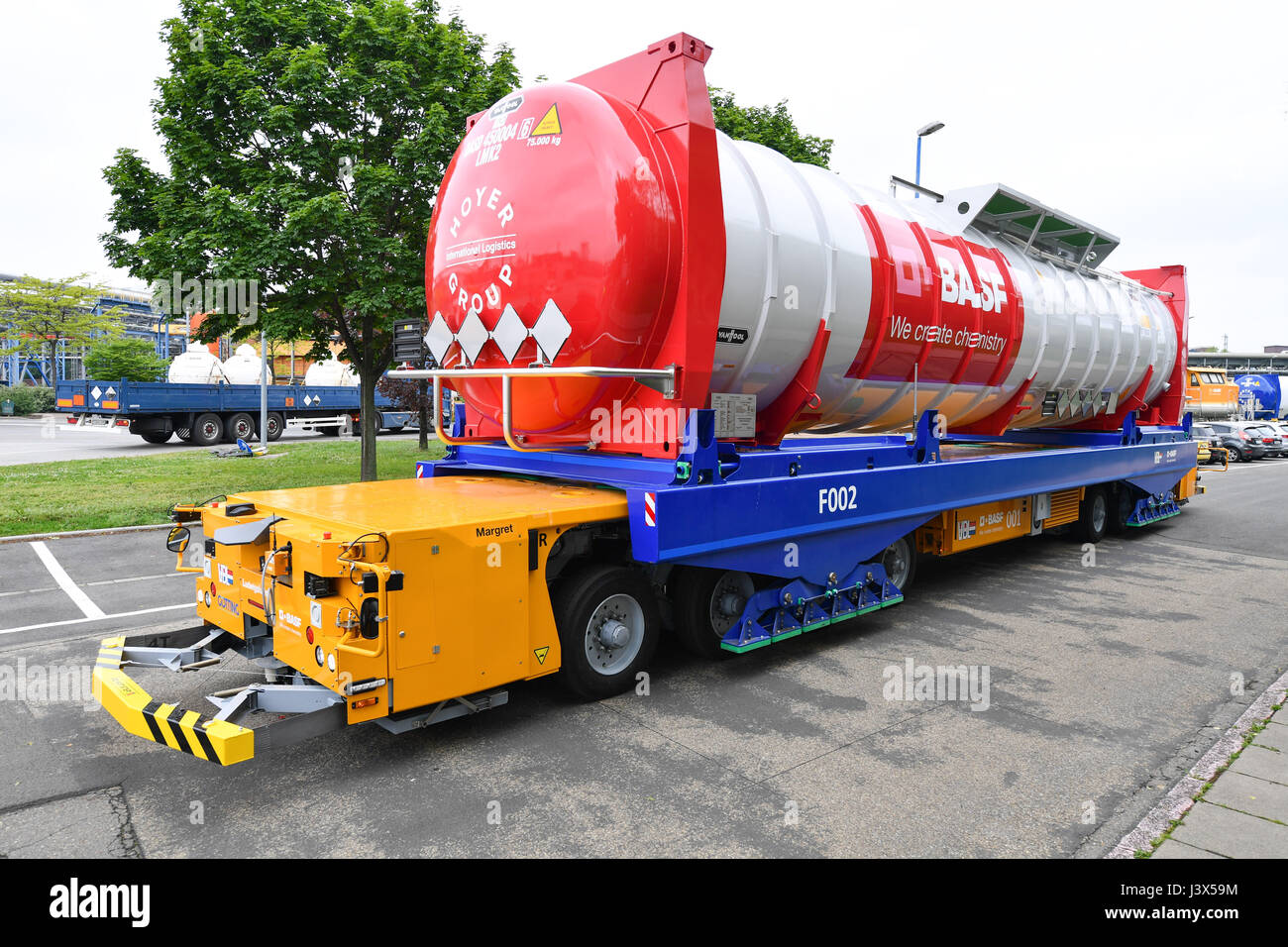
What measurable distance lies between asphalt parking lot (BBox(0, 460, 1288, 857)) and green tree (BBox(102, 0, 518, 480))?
19.6ft

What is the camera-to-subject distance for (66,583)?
7.84m

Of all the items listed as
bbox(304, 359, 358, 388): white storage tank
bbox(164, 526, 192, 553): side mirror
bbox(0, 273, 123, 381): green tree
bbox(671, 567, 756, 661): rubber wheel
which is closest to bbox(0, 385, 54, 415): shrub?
bbox(0, 273, 123, 381): green tree

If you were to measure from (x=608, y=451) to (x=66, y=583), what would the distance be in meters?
6.13

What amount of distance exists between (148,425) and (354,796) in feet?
85.1

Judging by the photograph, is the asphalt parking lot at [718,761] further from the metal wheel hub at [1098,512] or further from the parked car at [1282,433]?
the parked car at [1282,433]

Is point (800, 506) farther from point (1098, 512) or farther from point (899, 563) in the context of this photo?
point (1098, 512)

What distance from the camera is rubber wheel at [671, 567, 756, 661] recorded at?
17.7ft

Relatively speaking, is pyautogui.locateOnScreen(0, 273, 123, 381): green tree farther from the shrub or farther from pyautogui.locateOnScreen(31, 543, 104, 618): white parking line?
pyautogui.locateOnScreen(31, 543, 104, 618): white parking line

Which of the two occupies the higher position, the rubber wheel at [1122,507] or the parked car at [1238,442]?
the parked car at [1238,442]

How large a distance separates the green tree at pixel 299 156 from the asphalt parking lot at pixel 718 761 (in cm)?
598

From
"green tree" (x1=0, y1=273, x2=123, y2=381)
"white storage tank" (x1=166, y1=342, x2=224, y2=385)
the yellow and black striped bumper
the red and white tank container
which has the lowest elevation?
the yellow and black striped bumper

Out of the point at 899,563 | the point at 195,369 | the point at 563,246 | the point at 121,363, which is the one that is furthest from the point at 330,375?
the point at 563,246

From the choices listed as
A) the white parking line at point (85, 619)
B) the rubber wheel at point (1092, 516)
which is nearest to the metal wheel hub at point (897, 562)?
the rubber wheel at point (1092, 516)

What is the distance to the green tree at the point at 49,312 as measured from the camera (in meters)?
43.2
